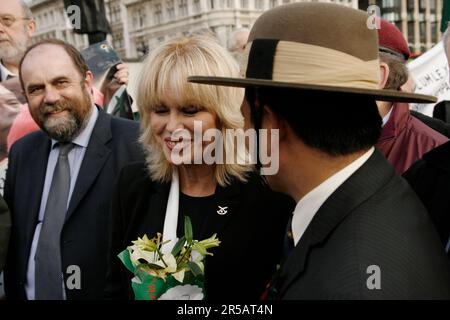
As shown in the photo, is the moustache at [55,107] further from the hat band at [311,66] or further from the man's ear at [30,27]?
the hat band at [311,66]

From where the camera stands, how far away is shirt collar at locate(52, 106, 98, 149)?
2.68m

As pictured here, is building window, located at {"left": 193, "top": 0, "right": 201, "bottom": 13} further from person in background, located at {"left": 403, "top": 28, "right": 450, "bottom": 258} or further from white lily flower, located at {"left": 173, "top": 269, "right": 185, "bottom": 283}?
white lily flower, located at {"left": 173, "top": 269, "right": 185, "bottom": 283}

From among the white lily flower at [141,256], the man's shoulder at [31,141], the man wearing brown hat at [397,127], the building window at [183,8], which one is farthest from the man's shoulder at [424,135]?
A: the building window at [183,8]

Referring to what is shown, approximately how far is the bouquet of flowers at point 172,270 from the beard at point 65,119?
1.12 meters

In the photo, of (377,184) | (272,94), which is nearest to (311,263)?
(377,184)

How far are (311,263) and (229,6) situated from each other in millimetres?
51020

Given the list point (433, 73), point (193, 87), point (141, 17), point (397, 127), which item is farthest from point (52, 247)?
point (141, 17)

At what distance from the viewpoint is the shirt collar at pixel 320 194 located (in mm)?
1282

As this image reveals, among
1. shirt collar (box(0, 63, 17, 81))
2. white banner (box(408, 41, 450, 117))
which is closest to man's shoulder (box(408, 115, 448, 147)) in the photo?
shirt collar (box(0, 63, 17, 81))

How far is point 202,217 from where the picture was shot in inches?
82.1

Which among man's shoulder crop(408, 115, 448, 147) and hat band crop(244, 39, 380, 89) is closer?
hat band crop(244, 39, 380, 89)

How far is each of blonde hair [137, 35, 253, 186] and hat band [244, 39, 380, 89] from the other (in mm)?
794

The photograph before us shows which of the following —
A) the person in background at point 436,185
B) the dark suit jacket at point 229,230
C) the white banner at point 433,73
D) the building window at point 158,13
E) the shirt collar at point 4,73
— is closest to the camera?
the person in background at point 436,185
